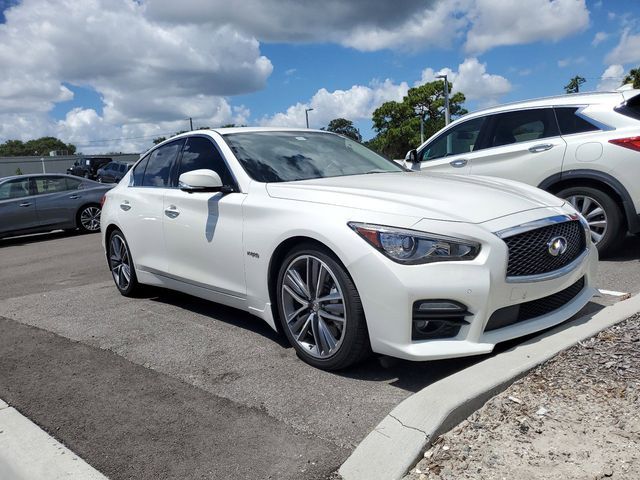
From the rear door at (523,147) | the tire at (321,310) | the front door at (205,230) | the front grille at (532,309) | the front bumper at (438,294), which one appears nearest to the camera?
the front bumper at (438,294)

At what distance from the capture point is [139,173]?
5.84m

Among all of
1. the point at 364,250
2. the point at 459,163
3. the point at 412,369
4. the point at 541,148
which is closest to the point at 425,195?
the point at 364,250

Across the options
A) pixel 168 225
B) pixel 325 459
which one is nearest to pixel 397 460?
pixel 325 459

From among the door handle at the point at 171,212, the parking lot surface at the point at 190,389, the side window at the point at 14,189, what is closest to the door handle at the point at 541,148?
the parking lot surface at the point at 190,389

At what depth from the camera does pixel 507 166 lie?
6523mm

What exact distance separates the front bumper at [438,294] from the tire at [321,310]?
0.11 metres

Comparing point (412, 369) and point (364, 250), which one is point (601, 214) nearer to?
point (412, 369)

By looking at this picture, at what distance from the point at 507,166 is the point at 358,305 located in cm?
401

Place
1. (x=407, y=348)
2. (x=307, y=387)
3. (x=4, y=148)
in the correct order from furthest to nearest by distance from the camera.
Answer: (x=4, y=148) → (x=307, y=387) → (x=407, y=348)

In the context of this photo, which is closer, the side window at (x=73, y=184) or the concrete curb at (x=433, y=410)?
the concrete curb at (x=433, y=410)

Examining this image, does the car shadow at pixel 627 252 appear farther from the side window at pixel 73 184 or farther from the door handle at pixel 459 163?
the side window at pixel 73 184

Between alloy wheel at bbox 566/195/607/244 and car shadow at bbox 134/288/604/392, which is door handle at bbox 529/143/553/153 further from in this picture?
car shadow at bbox 134/288/604/392

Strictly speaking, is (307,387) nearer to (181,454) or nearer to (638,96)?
(181,454)

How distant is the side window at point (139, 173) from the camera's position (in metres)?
5.77
